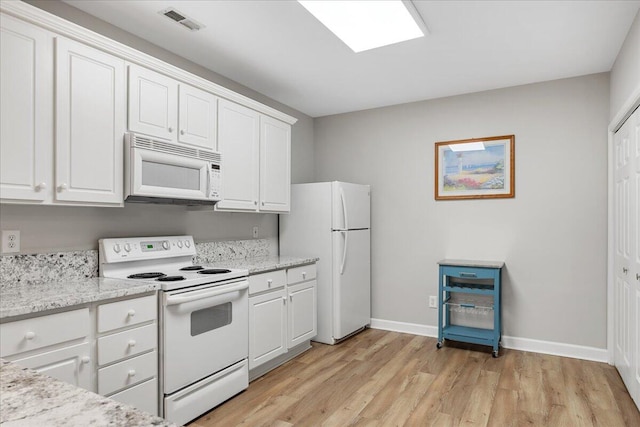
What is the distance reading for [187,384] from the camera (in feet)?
7.93

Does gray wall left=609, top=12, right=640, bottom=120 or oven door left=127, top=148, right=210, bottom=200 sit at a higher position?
gray wall left=609, top=12, right=640, bottom=120

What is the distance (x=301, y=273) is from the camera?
144 inches

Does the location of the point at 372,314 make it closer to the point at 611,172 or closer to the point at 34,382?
the point at 611,172

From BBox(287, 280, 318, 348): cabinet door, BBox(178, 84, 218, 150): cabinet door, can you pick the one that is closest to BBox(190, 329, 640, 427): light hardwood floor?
BBox(287, 280, 318, 348): cabinet door

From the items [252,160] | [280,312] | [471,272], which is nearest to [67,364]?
[280,312]

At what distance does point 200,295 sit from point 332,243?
1733 millimetres

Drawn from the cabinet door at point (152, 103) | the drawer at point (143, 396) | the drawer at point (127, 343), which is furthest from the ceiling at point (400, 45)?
the drawer at point (143, 396)

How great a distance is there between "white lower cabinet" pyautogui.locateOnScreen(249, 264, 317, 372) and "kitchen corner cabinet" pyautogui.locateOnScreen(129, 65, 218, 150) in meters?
1.13

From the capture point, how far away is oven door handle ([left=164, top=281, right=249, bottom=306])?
2.29 metres

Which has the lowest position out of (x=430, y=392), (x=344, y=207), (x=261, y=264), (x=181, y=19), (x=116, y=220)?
(x=430, y=392)

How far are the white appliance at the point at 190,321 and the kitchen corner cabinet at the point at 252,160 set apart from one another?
0.60 metres

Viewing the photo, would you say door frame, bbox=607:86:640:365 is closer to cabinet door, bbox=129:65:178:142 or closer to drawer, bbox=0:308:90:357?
cabinet door, bbox=129:65:178:142

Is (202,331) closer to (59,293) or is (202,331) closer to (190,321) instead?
(190,321)

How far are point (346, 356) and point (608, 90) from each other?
A: 130 inches
